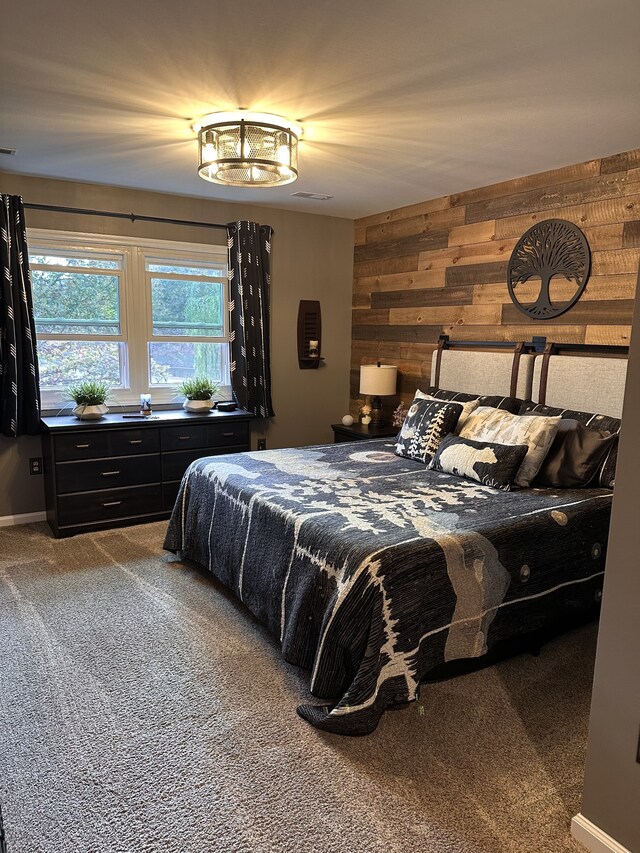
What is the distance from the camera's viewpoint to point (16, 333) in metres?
3.98

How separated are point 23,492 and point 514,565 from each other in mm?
3484

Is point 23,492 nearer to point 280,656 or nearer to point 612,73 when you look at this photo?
point 280,656

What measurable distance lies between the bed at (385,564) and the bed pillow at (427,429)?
32 cm

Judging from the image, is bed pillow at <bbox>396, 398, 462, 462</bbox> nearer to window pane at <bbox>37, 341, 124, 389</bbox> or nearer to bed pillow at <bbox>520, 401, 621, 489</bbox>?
bed pillow at <bbox>520, 401, 621, 489</bbox>

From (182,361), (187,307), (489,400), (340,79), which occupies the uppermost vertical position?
(340,79)

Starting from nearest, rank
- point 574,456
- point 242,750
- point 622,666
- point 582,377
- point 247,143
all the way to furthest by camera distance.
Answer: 1. point 622,666
2. point 242,750
3. point 247,143
4. point 574,456
5. point 582,377

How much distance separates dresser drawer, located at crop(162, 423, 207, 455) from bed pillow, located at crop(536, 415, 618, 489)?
2.46 m

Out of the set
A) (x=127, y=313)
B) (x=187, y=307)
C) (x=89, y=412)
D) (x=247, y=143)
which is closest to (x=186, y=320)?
(x=187, y=307)

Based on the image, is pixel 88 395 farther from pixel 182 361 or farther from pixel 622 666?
pixel 622 666

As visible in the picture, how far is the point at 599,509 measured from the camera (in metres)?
2.80

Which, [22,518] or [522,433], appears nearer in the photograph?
[522,433]

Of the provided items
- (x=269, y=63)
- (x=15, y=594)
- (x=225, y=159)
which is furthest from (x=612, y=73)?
(x=15, y=594)

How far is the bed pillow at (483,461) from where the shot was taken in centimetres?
308

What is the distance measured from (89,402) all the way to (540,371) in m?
3.09
